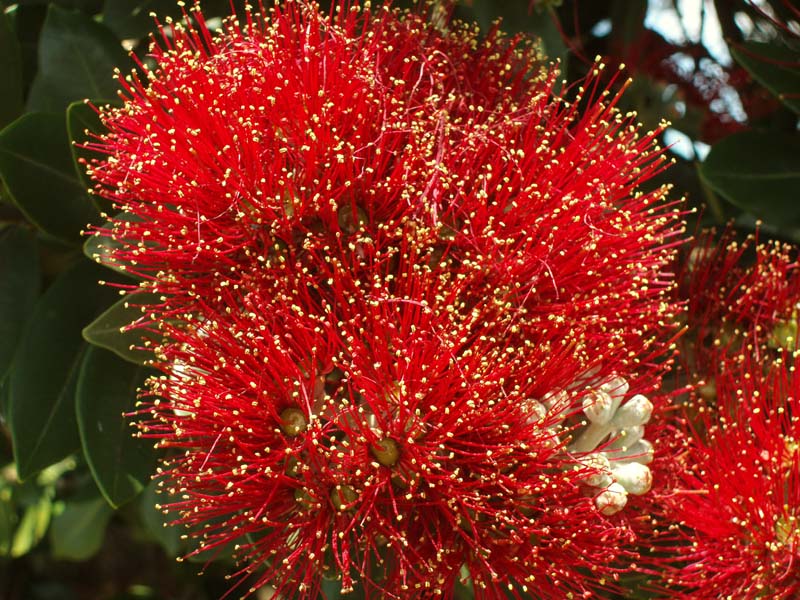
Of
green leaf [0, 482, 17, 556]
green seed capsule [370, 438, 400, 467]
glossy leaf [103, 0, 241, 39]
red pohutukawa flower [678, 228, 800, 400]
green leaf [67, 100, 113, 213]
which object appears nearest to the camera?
green seed capsule [370, 438, 400, 467]

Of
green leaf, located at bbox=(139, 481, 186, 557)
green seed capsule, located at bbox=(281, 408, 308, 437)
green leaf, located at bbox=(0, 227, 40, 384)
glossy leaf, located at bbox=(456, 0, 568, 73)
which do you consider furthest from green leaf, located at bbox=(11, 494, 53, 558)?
glossy leaf, located at bbox=(456, 0, 568, 73)

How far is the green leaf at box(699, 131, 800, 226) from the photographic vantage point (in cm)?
201

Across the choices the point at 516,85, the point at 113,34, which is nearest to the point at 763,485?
the point at 516,85

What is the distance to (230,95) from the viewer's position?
154 cm

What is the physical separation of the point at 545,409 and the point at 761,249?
2.21 ft

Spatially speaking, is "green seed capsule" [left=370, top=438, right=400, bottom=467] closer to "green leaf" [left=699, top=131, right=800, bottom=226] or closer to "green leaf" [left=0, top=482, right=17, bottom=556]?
"green leaf" [left=699, top=131, right=800, bottom=226]

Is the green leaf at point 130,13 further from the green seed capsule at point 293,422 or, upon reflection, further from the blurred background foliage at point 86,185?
the green seed capsule at point 293,422

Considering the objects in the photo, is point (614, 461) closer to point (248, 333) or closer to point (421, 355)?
point (421, 355)

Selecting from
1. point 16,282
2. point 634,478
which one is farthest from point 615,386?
point 16,282

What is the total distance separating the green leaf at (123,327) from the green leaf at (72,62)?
0.49m

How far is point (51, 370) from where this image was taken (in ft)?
5.98

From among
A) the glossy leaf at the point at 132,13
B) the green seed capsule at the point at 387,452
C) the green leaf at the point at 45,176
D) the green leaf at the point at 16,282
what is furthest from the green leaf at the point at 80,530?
the green seed capsule at the point at 387,452

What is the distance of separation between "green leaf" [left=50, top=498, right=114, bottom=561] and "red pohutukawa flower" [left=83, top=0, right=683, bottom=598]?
1355mm

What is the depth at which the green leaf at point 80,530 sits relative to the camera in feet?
9.13
